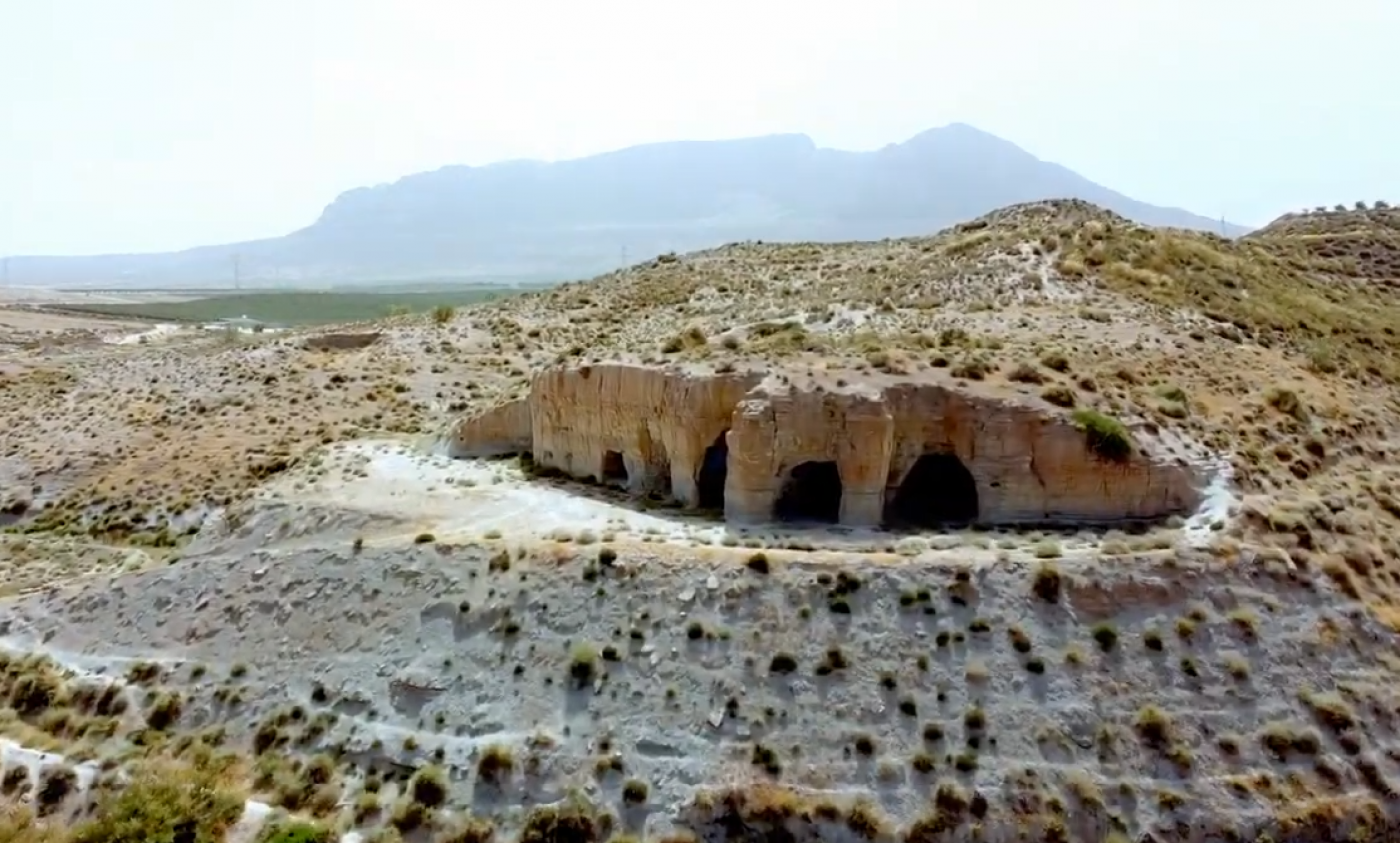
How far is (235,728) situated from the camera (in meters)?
22.2

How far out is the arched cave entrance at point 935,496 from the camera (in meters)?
25.2

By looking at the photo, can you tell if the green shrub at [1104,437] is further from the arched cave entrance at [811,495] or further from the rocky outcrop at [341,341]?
the rocky outcrop at [341,341]

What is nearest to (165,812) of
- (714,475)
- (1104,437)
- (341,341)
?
(714,475)

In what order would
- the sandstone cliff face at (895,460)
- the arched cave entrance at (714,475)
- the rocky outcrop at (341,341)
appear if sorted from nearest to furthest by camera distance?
the sandstone cliff face at (895,460)
the arched cave entrance at (714,475)
the rocky outcrop at (341,341)

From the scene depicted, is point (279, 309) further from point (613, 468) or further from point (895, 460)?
point (895, 460)

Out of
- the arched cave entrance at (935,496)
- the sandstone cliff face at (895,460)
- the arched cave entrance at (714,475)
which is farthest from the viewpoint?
the arched cave entrance at (714,475)

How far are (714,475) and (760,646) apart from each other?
744cm

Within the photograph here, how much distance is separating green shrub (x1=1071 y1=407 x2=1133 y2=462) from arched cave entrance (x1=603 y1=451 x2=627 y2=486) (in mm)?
11236

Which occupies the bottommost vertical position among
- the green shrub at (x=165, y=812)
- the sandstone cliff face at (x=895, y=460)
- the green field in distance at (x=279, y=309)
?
the green field in distance at (x=279, y=309)

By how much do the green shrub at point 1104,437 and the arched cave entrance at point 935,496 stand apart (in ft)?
8.46

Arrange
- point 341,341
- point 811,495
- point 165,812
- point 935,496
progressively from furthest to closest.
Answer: point 341,341, point 935,496, point 811,495, point 165,812

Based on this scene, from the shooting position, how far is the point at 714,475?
27.9 m

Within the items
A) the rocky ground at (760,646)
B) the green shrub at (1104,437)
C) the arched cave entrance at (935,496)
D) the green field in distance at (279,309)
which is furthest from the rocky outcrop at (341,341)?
the green field in distance at (279,309)

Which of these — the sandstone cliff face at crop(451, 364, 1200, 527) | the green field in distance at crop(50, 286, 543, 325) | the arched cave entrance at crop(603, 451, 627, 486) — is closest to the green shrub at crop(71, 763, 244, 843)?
the sandstone cliff face at crop(451, 364, 1200, 527)
